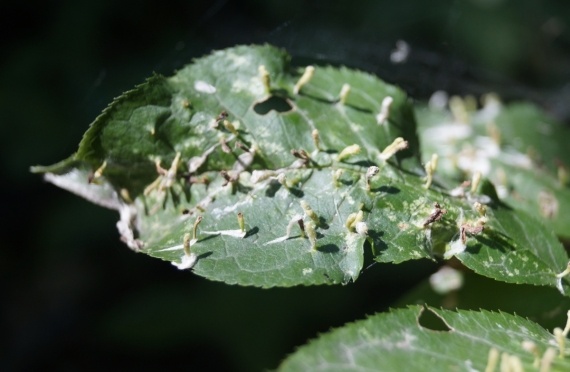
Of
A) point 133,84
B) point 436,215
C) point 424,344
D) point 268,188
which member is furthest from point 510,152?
point 133,84

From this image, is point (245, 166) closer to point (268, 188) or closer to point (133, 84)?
point (268, 188)

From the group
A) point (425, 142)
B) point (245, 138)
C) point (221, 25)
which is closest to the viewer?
point (245, 138)

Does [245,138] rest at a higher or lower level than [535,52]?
higher

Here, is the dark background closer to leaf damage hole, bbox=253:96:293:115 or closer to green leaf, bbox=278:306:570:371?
leaf damage hole, bbox=253:96:293:115

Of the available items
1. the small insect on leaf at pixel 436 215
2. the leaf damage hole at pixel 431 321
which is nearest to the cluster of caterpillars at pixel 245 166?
the small insect on leaf at pixel 436 215

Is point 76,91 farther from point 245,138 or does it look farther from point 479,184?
point 479,184

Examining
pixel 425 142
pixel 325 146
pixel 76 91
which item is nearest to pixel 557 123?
pixel 425 142
